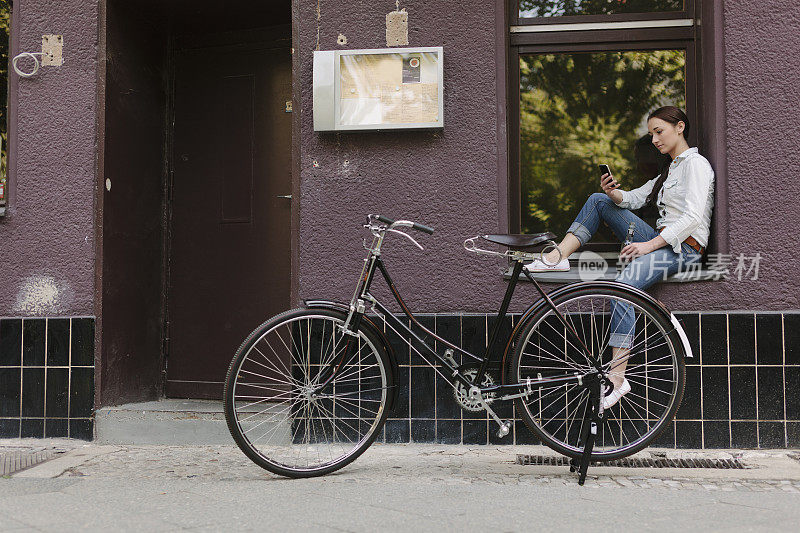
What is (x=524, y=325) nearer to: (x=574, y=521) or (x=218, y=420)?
(x=574, y=521)

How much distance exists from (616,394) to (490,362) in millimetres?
716

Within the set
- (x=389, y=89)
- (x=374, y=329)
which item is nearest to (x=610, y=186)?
(x=389, y=89)

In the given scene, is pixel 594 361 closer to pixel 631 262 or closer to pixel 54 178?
pixel 631 262

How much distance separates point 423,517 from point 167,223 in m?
3.37

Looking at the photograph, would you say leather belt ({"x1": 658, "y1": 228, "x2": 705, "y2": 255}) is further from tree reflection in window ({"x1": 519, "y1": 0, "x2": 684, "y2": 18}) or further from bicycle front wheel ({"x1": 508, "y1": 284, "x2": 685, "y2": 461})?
tree reflection in window ({"x1": 519, "y1": 0, "x2": 684, "y2": 18})

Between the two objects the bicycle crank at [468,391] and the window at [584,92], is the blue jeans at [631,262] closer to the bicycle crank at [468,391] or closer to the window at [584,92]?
the window at [584,92]

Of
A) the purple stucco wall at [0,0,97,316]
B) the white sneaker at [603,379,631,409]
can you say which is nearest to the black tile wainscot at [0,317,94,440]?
the purple stucco wall at [0,0,97,316]

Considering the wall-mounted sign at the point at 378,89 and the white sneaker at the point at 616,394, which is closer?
the white sneaker at the point at 616,394

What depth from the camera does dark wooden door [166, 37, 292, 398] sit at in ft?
17.5

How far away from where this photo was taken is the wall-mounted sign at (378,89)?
450cm

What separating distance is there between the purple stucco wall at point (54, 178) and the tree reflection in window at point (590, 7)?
288cm

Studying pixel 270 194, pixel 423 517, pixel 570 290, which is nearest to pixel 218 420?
pixel 270 194

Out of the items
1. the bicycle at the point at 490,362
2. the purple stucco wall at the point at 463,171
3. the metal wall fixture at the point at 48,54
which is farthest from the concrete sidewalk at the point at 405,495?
the metal wall fixture at the point at 48,54

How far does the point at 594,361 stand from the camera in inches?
143
